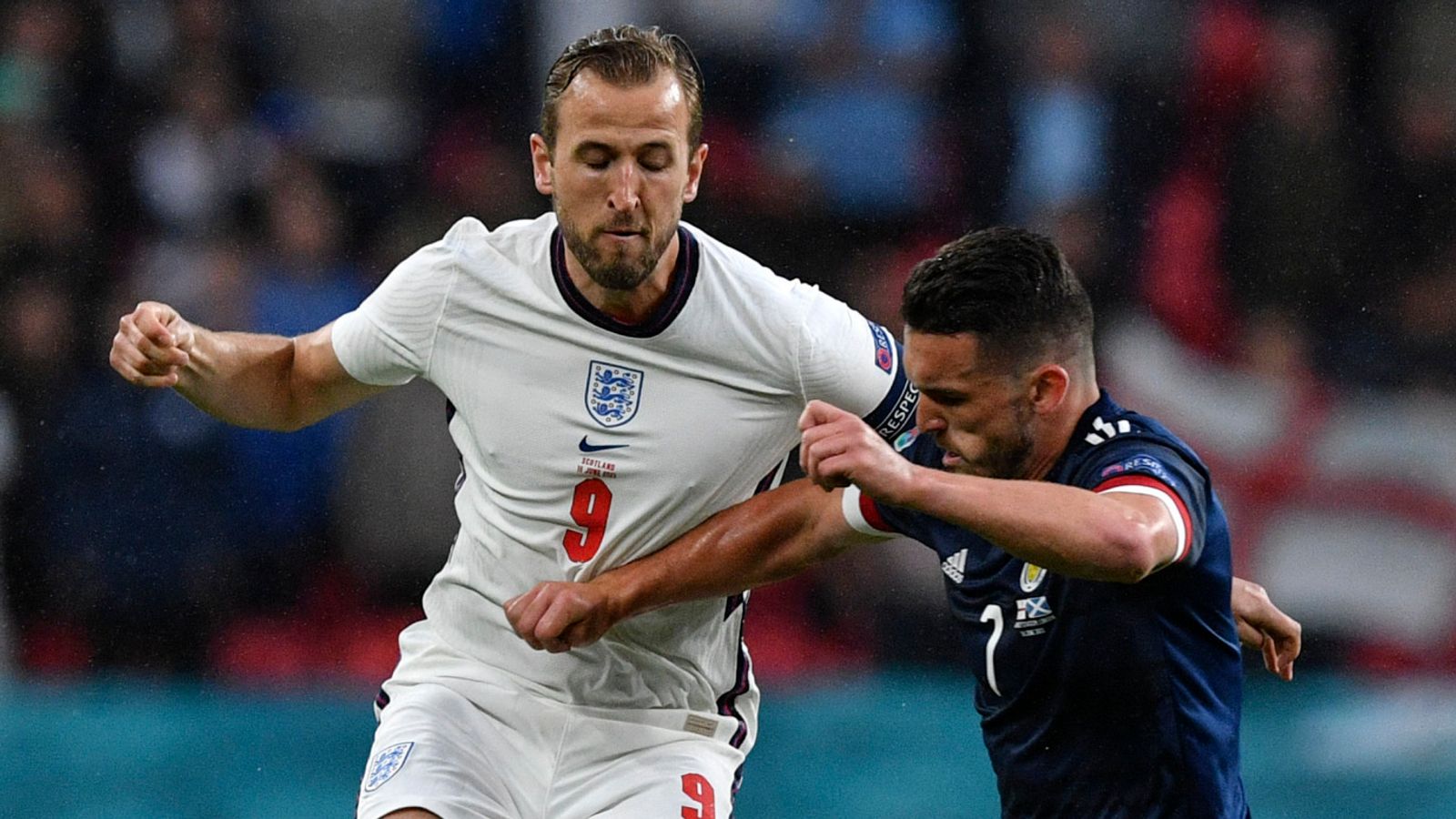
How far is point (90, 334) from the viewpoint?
6195mm

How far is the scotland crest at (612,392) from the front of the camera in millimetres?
3234

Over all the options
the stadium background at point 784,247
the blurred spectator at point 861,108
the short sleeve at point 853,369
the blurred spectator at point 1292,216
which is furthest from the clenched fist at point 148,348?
the blurred spectator at point 1292,216

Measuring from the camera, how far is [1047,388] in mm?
2670

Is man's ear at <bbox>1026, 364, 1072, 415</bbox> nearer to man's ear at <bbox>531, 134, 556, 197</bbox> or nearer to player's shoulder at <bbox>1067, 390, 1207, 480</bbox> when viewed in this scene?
player's shoulder at <bbox>1067, 390, 1207, 480</bbox>

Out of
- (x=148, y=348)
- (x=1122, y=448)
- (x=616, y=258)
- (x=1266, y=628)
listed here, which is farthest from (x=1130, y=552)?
(x=148, y=348)

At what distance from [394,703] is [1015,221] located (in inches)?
143

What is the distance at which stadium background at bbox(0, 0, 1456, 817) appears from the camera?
6.04 metres

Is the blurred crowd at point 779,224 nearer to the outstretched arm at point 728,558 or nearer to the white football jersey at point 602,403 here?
the white football jersey at point 602,403

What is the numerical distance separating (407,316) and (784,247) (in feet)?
10.3

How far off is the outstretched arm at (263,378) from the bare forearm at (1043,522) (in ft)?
4.78

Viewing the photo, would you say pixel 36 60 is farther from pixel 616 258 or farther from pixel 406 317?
pixel 616 258

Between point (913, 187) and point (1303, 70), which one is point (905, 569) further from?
point (1303, 70)

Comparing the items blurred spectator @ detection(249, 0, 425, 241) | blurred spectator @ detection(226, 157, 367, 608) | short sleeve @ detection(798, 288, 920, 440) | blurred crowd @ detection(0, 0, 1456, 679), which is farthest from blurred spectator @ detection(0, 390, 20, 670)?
short sleeve @ detection(798, 288, 920, 440)

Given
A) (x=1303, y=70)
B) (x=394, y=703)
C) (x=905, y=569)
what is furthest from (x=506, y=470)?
(x=1303, y=70)
